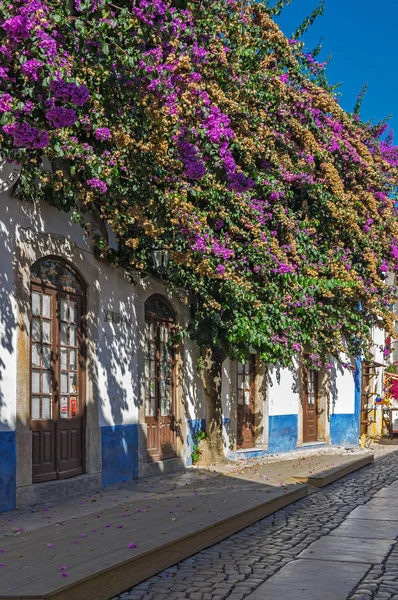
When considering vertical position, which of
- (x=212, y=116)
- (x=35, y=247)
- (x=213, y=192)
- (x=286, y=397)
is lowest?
(x=286, y=397)

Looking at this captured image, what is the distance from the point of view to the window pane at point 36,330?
10.4 m

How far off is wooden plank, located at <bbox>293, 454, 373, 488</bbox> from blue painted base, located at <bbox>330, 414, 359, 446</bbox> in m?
5.15

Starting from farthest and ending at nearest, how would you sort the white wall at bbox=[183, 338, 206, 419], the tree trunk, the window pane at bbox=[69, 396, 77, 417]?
1. the tree trunk
2. the white wall at bbox=[183, 338, 206, 419]
3. the window pane at bbox=[69, 396, 77, 417]

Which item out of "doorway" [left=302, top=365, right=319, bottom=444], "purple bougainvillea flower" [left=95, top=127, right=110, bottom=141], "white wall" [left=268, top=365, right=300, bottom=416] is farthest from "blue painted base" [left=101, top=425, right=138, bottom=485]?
"doorway" [left=302, top=365, right=319, bottom=444]

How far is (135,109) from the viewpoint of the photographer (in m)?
9.91

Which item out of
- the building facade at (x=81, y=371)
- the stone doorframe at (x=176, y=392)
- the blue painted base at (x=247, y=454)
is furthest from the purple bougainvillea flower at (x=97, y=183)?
the blue painted base at (x=247, y=454)

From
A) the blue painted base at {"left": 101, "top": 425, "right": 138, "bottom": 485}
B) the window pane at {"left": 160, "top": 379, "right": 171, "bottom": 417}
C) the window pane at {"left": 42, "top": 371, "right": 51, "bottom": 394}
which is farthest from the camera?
the window pane at {"left": 160, "top": 379, "right": 171, "bottom": 417}

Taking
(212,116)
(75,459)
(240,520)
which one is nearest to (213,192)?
(212,116)

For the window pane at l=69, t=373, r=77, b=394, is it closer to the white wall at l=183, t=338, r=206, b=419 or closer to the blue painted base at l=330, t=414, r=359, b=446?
the white wall at l=183, t=338, r=206, b=419

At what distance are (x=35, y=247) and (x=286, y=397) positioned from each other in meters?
10.3

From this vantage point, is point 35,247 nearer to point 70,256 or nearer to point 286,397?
point 70,256

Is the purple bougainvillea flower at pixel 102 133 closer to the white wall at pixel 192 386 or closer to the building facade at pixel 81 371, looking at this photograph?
the building facade at pixel 81 371

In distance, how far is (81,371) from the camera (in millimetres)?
11531

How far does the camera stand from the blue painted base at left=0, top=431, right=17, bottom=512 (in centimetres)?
931
